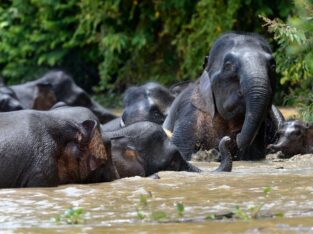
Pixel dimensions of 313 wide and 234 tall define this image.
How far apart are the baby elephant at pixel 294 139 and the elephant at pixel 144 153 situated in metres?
2.70

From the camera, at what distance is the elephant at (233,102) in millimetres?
12430

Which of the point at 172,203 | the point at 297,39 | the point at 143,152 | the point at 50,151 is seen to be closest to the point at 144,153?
the point at 143,152

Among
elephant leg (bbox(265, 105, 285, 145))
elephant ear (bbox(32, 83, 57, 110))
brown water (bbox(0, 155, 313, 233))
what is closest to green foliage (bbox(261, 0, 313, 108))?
elephant leg (bbox(265, 105, 285, 145))

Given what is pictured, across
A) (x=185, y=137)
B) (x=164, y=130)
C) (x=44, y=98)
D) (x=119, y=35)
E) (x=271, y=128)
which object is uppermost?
(x=119, y=35)

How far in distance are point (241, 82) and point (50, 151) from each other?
388 cm

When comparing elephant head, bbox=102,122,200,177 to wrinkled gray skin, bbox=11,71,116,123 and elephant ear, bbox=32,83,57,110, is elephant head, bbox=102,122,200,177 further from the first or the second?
wrinkled gray skin, bbox=11,71,116,123

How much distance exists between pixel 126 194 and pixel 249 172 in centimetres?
218

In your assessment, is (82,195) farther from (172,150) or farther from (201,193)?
(172,150)

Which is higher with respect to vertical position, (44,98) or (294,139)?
(294,139)

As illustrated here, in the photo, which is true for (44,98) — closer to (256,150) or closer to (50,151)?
(256,150)

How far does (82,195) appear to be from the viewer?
8547 mm

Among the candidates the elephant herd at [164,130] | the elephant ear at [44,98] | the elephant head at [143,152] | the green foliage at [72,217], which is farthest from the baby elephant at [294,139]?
the elephant ear at [44,98]

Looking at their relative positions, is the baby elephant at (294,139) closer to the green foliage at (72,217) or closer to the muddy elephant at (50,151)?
the muddy elephant at (50,151)

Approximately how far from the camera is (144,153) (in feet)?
34.2
